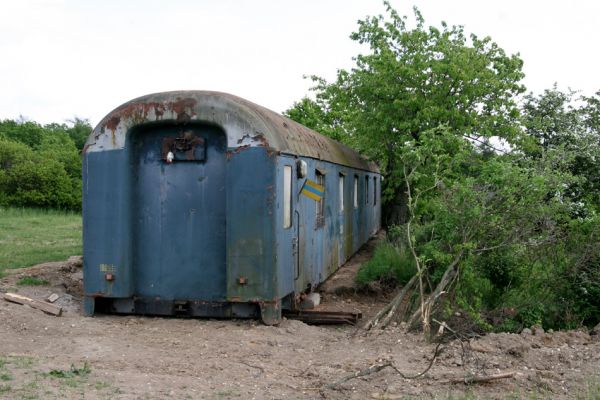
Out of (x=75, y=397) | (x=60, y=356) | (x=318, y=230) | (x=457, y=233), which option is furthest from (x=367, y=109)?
(x=75, y=397)

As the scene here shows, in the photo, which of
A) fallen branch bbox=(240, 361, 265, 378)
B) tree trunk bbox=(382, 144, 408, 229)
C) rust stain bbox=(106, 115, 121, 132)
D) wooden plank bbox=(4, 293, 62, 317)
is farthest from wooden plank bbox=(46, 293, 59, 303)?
tree trunk bbox=(382, 144, 408, 229)

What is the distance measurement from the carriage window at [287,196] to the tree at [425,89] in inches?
278

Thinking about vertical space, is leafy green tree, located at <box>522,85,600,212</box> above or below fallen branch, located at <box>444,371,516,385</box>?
above

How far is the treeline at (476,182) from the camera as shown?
908cm

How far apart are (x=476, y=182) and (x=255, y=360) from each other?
4.36 m

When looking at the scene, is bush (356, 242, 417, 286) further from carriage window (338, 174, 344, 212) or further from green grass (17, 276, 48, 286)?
green grass (17, 276, 48, 286)

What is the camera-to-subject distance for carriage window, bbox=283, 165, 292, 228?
8.92 meters

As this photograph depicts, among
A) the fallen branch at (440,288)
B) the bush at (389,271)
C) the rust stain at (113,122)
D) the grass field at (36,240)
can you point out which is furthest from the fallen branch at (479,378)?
the grass field at (36,240)

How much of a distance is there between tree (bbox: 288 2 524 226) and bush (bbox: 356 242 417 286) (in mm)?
3993

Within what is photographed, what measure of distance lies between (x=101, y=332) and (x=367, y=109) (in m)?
11.6

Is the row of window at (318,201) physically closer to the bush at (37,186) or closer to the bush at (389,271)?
the bush at (389,271)

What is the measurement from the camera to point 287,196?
9.11m

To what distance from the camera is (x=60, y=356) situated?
687 cm

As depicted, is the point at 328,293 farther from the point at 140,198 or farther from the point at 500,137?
the point at 500,137
